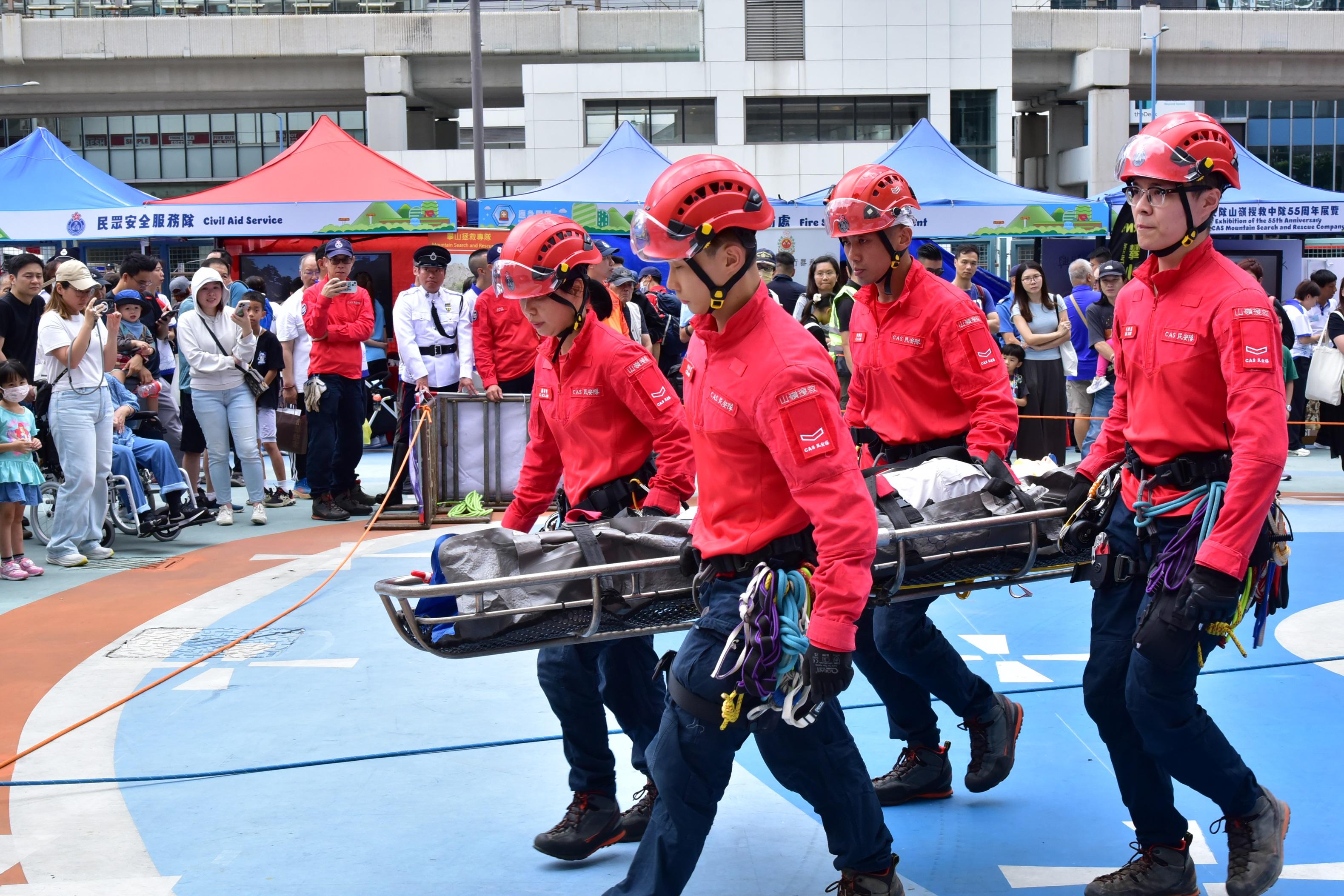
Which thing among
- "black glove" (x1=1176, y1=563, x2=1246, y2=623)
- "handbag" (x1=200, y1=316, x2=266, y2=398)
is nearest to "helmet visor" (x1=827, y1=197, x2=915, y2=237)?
"black glove" (x1=1176, y1=563, x2=1246, y2=623)

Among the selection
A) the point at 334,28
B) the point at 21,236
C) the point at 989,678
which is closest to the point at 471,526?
the point at 989,678

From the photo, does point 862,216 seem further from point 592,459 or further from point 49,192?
point 49,192

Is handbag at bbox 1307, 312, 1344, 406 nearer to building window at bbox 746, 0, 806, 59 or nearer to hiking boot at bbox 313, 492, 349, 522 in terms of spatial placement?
hiking boot at bbox 313, 492, 349, 522

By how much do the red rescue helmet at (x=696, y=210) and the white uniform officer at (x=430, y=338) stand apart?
24.7 feet

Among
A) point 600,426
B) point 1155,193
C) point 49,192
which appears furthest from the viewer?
point 49,192

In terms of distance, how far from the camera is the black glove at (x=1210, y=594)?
323 centimetres

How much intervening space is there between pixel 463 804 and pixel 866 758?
5.17ft

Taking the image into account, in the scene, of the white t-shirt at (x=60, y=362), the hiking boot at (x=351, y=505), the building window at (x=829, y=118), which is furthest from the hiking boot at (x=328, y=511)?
the building window at (x=829, y=118)

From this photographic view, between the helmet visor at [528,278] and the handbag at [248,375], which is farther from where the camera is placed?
the handbag at [248,375]

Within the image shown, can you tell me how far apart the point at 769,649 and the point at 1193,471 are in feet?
4.49

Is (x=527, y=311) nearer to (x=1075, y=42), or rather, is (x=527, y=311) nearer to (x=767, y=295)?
(x=767, y=295)

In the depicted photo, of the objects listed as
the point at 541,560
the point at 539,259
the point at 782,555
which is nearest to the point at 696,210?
the point at 782,555

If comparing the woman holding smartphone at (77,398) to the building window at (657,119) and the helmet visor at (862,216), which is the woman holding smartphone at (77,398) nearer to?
the helmet visor at (862,216)

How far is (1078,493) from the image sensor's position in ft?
13.2
